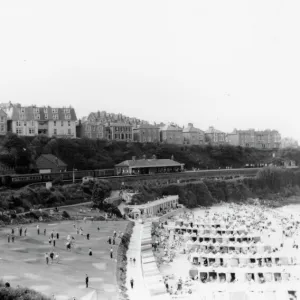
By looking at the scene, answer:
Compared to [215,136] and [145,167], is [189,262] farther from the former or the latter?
[215,136]

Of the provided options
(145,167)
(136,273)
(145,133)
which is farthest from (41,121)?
(136,273)

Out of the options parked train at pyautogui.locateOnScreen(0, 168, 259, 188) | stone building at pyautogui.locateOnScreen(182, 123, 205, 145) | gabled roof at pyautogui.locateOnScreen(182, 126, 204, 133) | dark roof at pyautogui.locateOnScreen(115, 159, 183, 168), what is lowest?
parked train at pyautogui.locateOnScreen(0, 168, 259, 188)

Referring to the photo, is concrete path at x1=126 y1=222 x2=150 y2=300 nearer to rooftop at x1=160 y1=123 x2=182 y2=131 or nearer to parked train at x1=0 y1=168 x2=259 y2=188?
parked train at x1=0 y1=168 x2=259 y2=188

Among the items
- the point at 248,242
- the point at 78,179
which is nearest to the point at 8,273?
the point at 248,242

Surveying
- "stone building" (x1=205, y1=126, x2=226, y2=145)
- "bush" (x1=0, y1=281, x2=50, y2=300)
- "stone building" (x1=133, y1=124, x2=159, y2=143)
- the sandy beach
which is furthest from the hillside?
"bush" (x1=0, y1=281, x2=50, y2=300)

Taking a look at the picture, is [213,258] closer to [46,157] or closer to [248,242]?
[248,242]
